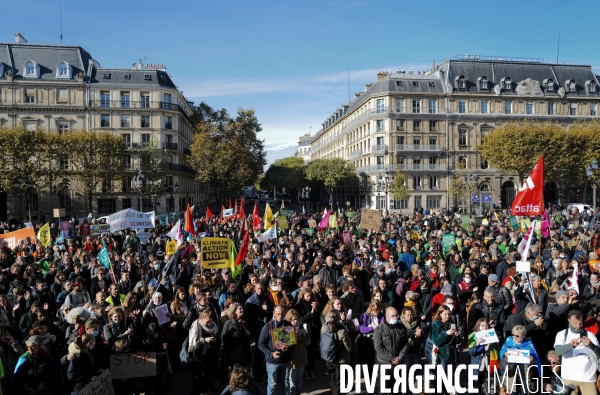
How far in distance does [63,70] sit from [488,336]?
53705 mm

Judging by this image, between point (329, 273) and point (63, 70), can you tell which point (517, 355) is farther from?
point (63, 70)

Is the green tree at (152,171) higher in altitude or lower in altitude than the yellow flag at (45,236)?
higher

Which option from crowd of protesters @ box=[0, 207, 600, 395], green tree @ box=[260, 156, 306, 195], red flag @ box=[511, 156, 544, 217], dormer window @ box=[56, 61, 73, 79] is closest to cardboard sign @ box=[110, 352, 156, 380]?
crowd of protesters @ box=[0, 207, 600, 395]

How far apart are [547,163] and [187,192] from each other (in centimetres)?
4148

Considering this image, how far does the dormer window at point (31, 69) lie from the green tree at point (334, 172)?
34.5 metres

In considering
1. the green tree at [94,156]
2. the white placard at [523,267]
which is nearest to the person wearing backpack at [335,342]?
the white placard at [523,267]

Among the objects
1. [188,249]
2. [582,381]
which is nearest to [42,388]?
[582,381]

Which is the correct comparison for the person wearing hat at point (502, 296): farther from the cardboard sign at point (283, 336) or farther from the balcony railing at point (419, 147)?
the balcony railing at point (419, 147)

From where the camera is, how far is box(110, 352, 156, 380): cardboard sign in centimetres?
630

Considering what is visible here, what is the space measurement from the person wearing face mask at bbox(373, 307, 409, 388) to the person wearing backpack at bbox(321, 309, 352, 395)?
445 millimetres

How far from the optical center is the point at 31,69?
49656mm

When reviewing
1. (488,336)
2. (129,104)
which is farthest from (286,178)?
(488,336)

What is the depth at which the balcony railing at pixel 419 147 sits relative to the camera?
5709cm

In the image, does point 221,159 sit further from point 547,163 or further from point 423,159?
point 547,163
